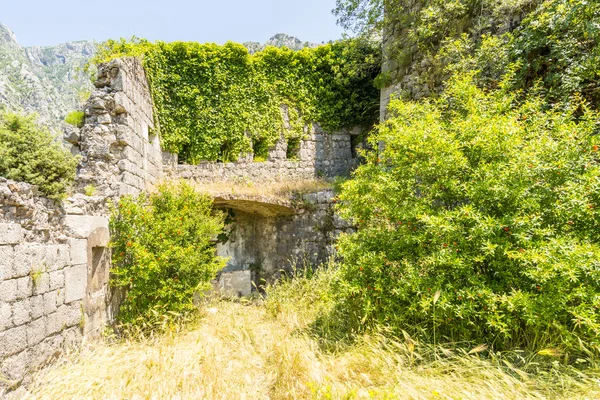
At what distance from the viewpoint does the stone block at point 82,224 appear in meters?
3.85

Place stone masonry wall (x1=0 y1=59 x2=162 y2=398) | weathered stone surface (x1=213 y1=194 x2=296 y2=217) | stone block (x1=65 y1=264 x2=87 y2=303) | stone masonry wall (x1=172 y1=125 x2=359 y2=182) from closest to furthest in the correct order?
stone masonry wall (x1=0 y1=59 x2=162 y2=398), stone block (x1=65 y1=264 x2=87 y2=303), weathered stone surface (x1=213 y1=194 x2=296 y2=217), stone masonry wall (x1=172 y1=125 x2=359 y2=182)

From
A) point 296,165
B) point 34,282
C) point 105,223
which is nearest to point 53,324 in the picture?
point 34,282

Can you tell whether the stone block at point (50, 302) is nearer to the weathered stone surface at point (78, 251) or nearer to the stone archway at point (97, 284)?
the weathered stone surface at point (78, 251)

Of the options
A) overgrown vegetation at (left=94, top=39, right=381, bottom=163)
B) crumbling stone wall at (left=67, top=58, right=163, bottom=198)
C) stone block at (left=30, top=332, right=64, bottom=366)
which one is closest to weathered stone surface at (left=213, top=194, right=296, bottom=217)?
crumbling stone wall at (left=67, top=58, right=163, bottom=198)

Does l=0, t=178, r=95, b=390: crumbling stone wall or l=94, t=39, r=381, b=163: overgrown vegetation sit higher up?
l=94, t=39, r=381, b=163: overgrown vegetation

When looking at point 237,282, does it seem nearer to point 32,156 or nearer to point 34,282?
point 34,282

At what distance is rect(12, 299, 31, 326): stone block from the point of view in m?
2.89

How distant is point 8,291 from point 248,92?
803 cm

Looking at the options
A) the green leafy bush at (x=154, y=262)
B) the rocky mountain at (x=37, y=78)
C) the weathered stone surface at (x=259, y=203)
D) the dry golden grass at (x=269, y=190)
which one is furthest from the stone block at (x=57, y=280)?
the rocky mountain at (x=37, y=78)

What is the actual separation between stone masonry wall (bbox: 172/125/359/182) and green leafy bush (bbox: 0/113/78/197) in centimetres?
527

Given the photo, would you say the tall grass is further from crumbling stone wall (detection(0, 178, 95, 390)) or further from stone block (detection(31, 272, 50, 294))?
stone block (detection(31, 272, 50, 294))

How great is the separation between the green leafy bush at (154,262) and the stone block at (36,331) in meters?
1.30

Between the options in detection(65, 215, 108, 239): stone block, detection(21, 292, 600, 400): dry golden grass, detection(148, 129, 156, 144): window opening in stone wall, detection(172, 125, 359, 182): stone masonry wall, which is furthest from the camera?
detection(172, 125, 359, 182): stone masonry wall

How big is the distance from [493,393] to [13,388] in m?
4.03
